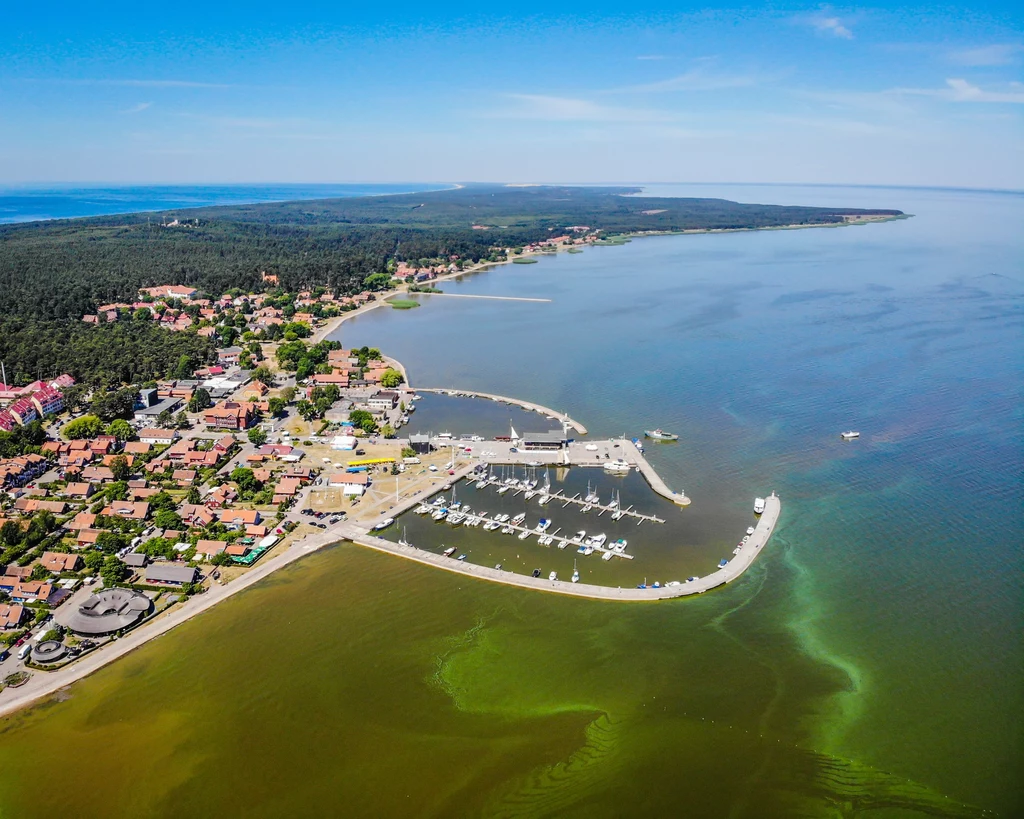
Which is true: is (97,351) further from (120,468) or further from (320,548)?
(320,548)

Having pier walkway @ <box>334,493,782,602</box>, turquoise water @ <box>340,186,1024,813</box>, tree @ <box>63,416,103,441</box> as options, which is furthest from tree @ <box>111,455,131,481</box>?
turquoise water @ <box>340,186,1024,813</box>

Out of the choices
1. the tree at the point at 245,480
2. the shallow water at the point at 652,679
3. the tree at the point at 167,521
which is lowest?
the shallow water at the point at 652,679

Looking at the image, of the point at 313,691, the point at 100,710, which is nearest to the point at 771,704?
the point at 313,691

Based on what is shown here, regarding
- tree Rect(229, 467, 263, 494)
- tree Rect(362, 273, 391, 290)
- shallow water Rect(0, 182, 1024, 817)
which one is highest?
tree Rect(362, 273, 391, 290)

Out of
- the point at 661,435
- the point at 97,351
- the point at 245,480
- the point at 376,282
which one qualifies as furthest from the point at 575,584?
the point at 376,282

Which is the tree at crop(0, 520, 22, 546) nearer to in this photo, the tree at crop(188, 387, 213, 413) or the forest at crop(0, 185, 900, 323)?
the tree at crop(188, 387, 213, 413)

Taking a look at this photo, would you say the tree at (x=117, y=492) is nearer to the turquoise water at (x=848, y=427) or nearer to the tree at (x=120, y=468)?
the tree at (x=120, y=468)

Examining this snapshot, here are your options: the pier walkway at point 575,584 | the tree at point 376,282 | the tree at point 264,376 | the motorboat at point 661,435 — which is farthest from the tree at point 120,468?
the tree at point 376,282
